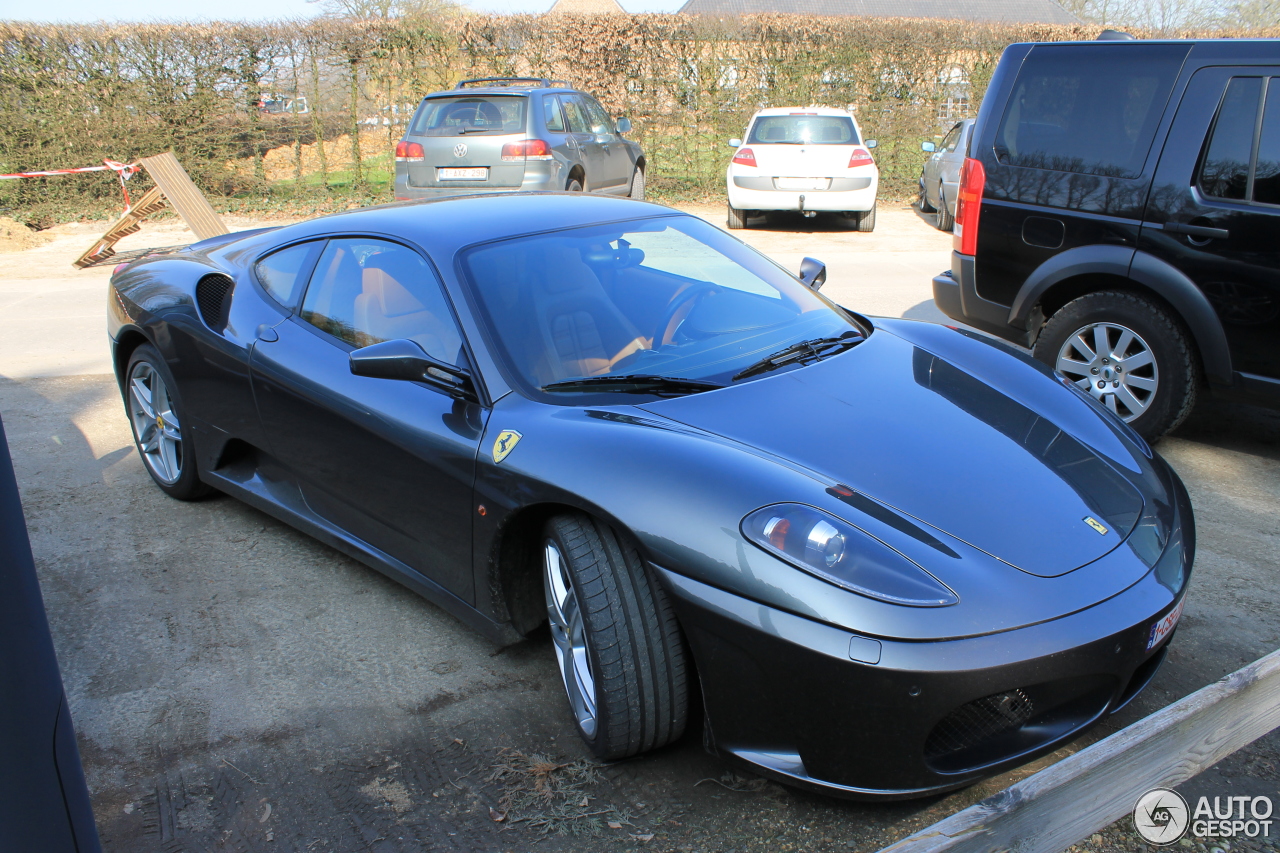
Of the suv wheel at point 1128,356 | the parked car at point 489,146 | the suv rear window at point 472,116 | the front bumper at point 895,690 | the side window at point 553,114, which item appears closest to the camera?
the front bumper at point 895,690

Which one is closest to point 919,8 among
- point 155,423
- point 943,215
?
point 943,215

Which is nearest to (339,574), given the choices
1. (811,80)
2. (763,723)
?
(763,723)

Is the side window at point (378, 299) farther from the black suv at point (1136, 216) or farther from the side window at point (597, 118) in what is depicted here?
the side window at point (597, 118)

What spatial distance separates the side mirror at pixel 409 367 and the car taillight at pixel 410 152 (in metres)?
8.36

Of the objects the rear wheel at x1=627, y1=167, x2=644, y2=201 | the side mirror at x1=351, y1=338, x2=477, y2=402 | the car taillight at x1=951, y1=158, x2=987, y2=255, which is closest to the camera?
the side mirror at x1=351, y1=338, x2=477, y2=402

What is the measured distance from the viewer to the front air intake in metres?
3.69

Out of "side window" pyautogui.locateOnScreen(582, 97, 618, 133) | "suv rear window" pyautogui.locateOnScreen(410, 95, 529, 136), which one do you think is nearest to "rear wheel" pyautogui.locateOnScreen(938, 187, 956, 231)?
"side window" pyautogui.locateOnScreen(582, 97, 618, 133)

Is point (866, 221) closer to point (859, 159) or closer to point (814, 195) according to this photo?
point (859, 159)

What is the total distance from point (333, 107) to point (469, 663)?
13650 mm

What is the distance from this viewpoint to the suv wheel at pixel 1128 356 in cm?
433

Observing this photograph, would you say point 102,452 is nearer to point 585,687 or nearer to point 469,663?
point 469,663

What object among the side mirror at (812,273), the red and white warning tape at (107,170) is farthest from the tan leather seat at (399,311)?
the red and white warning tape at (107,170)

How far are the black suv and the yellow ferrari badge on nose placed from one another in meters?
3.23

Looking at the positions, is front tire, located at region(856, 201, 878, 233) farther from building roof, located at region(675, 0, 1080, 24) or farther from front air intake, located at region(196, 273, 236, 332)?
building roof, located at region(675, 0, 1080, 24)
